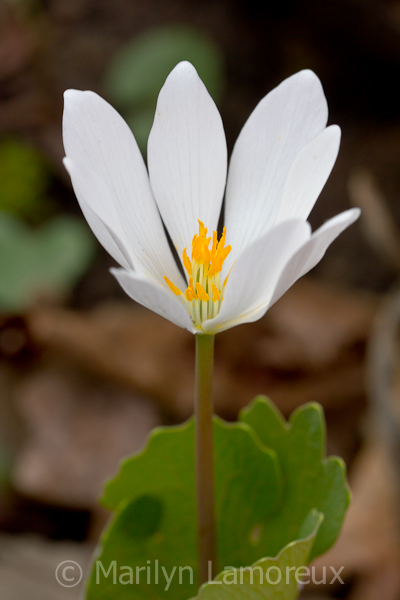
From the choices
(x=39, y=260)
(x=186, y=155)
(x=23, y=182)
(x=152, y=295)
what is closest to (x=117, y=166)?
(x=186, y=155)

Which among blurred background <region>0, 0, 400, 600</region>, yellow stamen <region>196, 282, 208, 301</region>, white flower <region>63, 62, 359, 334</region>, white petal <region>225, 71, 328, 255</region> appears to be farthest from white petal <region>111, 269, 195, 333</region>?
blurred background <region>0, 0, 400, 600</region>

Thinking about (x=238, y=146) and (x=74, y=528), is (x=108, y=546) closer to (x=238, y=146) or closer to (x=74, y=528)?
(x=238, y=146)

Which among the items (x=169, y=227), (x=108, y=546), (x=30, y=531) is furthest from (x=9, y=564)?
(x=169, y=227)

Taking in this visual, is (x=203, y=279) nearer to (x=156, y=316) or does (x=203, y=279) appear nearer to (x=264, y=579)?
(x=264, y=579)

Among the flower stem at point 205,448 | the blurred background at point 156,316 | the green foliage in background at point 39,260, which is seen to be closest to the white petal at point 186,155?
the flower stem at point 205,448

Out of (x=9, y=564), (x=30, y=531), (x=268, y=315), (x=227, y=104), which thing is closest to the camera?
(x=9, y=564)

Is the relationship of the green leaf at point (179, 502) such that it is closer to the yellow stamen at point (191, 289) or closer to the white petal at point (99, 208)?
the yellow stamen at point (191, 289)
